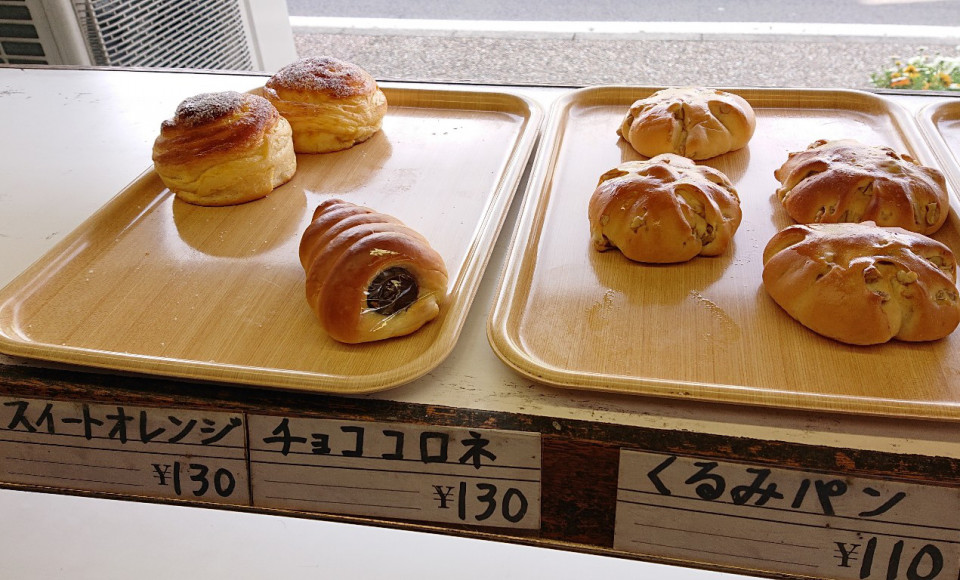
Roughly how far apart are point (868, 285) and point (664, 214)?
0.33 metres

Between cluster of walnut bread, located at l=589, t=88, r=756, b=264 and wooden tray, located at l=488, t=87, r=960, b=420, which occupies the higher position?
cluster of walnut bread, located at l=589, t=88, r=756, b=264

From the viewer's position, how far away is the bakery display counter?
914 mm

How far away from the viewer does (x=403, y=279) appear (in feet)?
3.69

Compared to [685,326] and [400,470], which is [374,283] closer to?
[400,470]

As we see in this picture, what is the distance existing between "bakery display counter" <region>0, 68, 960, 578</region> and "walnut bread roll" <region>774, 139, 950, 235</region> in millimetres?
128

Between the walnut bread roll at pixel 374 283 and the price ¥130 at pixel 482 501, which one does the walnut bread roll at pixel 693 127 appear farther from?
the price ¥130 at pixel 482 501

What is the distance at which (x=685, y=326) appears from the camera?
44.4 inches

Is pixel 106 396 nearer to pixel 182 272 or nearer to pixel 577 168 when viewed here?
pixel 182 272

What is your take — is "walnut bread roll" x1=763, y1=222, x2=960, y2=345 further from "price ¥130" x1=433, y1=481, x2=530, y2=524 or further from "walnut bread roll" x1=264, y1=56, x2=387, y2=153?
"walnut bread roll" x1=264, y1=56, x2=387, y2=153

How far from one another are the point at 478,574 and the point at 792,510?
75cm

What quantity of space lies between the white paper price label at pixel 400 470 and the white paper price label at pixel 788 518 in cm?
14

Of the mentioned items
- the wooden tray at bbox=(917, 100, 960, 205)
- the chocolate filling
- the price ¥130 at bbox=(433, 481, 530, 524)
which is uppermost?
the chocolate filling

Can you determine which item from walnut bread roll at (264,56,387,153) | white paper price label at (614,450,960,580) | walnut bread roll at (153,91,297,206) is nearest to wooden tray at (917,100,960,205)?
white paper price label at (614,450,960,580)

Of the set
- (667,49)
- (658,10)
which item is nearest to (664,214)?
(667,49)
